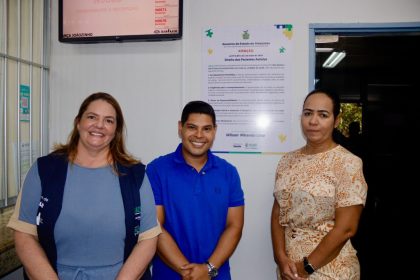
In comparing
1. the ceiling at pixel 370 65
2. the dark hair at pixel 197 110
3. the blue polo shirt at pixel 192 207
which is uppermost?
the ceiling at pixel 370 65

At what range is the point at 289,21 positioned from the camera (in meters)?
2.46

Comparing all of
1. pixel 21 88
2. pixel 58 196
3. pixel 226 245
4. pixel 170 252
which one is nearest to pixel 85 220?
pixel 58 196

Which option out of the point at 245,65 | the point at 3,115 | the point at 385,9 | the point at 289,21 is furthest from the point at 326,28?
the point at 3,115

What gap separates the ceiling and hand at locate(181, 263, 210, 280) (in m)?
4.29

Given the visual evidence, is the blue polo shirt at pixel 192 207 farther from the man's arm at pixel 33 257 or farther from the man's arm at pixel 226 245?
the man's arm at pixel 33 257

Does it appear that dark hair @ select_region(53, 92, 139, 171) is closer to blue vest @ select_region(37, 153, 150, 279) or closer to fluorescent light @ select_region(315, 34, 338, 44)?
blue vest @ select_region(37, 153, 150, 279)

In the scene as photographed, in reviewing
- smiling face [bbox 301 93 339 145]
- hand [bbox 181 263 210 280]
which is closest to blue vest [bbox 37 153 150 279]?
hand [bbox 181 263 210 280]

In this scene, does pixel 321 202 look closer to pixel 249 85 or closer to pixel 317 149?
pixel 317 149

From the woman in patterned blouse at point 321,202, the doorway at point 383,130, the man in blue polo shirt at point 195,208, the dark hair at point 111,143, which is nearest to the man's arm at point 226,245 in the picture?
the man in blue polo shirt at point 195,208

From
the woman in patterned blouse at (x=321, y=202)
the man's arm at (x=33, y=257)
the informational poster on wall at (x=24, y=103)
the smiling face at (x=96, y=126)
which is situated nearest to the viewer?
the man's arm at (x=33, y=257)

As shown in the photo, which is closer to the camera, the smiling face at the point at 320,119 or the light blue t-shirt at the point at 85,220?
the light blue t-shirt at the point at 85,220

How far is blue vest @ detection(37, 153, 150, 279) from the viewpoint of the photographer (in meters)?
1.53

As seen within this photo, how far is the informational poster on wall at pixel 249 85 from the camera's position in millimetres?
2469

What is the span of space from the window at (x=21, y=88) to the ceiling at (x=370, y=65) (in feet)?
13.4
